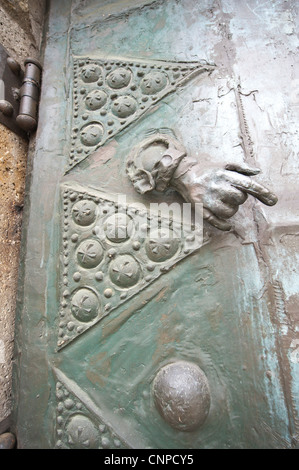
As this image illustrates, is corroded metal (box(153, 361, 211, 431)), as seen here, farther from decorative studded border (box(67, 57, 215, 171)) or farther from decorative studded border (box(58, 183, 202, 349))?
decorative studded border (box(67, 57, 215, 171))

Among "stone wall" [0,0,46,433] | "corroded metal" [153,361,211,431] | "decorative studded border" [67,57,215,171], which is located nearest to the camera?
"corroded metal" [153,361,211,431]

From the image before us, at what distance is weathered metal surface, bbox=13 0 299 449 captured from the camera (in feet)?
3.37

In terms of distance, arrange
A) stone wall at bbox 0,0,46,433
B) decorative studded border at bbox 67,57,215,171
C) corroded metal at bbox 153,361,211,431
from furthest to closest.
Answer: decorative studded border at bbox 67,57,215,171
stone wall at bbox 0,0,46,433
corroded metal at bbox 153,361,211,431

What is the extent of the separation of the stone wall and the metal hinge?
6 centimetres

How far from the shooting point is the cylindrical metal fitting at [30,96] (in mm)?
1461

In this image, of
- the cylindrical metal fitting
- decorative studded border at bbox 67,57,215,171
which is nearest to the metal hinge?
the cylindrical metal fitting

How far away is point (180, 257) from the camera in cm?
114

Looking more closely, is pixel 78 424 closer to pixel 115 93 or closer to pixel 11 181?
pixel 11 181

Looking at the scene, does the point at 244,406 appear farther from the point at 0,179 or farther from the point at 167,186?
the point at 0,179

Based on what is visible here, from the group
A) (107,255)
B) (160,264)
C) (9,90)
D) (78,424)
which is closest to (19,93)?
(9,90)

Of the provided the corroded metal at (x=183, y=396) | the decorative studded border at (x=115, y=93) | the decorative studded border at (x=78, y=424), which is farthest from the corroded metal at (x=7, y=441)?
the decorative studded border at (x=115, y=93)

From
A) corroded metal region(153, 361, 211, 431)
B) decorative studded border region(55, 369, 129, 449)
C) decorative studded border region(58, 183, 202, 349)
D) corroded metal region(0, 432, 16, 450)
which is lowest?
corroded metal region(0, 432, 16, 450)

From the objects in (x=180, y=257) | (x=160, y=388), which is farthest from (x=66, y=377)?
(x=180, y=257)

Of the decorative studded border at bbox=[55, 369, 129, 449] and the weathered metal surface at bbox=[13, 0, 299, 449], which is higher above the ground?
the weathered metal surface at bbox=[13, 0, 299, 449]
